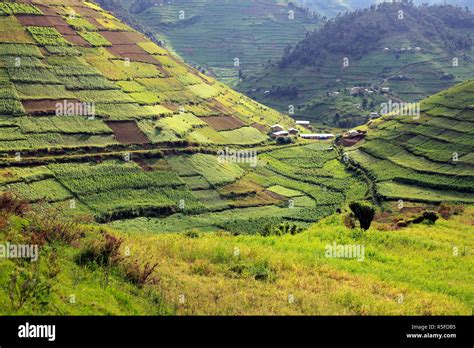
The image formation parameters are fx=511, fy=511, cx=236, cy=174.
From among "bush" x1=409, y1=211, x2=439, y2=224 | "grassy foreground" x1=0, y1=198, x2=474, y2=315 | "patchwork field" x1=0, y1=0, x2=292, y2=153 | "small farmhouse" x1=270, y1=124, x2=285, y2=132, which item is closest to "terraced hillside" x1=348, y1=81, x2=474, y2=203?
"small farmhouse" x1=270, y1=124, x2=285, y2=132

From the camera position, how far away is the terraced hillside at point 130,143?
235 feet

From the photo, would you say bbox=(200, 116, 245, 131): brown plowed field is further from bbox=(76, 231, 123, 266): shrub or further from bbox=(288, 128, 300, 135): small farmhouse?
bbox=(76, 231, 123, 266): shrub

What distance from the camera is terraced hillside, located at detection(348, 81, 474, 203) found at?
7931cm

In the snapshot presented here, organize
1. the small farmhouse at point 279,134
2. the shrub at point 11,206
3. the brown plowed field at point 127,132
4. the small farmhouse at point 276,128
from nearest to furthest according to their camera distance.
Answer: the shrub at point 11,206 → the brown plowed field at point 127,132 → the small farmhouse at point 279,134 → the small farmhouse at point 276,128

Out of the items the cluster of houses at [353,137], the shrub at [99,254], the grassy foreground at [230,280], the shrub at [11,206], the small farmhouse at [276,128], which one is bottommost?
the cluster of houses at [353,137]

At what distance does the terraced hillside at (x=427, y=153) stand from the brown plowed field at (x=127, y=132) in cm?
4172

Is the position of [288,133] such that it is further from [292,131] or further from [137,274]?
[137,274]

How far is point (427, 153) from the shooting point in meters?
→ 91.4

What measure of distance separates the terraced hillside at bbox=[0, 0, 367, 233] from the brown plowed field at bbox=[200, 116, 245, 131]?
431 mm

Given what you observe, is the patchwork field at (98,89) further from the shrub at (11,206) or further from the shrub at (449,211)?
the shrub at (11,206)

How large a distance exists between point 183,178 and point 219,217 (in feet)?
40.6

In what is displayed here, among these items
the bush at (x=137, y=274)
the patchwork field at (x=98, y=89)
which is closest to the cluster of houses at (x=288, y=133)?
the patchwork field at (x=98, y=89)
